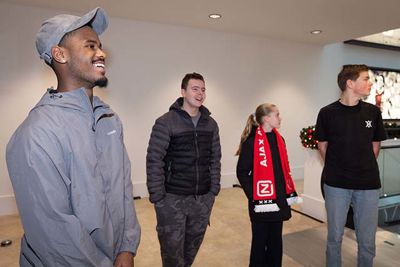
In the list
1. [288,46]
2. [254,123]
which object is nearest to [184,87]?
[254,123]

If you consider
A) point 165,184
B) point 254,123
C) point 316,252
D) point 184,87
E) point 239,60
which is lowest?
point 316,252

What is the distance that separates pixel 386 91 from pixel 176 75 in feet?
15.6

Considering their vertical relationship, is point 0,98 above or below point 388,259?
above

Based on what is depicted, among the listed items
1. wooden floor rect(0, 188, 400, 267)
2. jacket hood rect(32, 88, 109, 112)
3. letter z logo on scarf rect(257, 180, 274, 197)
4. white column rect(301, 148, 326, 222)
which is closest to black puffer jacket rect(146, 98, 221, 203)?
letter z logo on scarf rect(257, 180, 274, 197)

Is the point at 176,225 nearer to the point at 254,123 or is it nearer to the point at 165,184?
the point at 165,184

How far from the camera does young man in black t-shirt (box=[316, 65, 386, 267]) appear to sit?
1.95m

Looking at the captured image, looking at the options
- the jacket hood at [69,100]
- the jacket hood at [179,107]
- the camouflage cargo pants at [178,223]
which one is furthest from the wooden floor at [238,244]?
the jacket hood at [69,100]

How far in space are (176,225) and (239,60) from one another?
3744 millimetres

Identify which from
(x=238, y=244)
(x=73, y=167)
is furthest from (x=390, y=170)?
(x=73, y=167)

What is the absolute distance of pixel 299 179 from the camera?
18.5ft

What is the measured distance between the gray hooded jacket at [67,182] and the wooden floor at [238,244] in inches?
64.8

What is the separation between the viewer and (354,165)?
1.96m

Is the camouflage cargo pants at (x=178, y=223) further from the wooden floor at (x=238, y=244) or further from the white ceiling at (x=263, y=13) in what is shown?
the white ceiling at (x=263, y=13)

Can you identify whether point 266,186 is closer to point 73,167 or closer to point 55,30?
point 73,167
